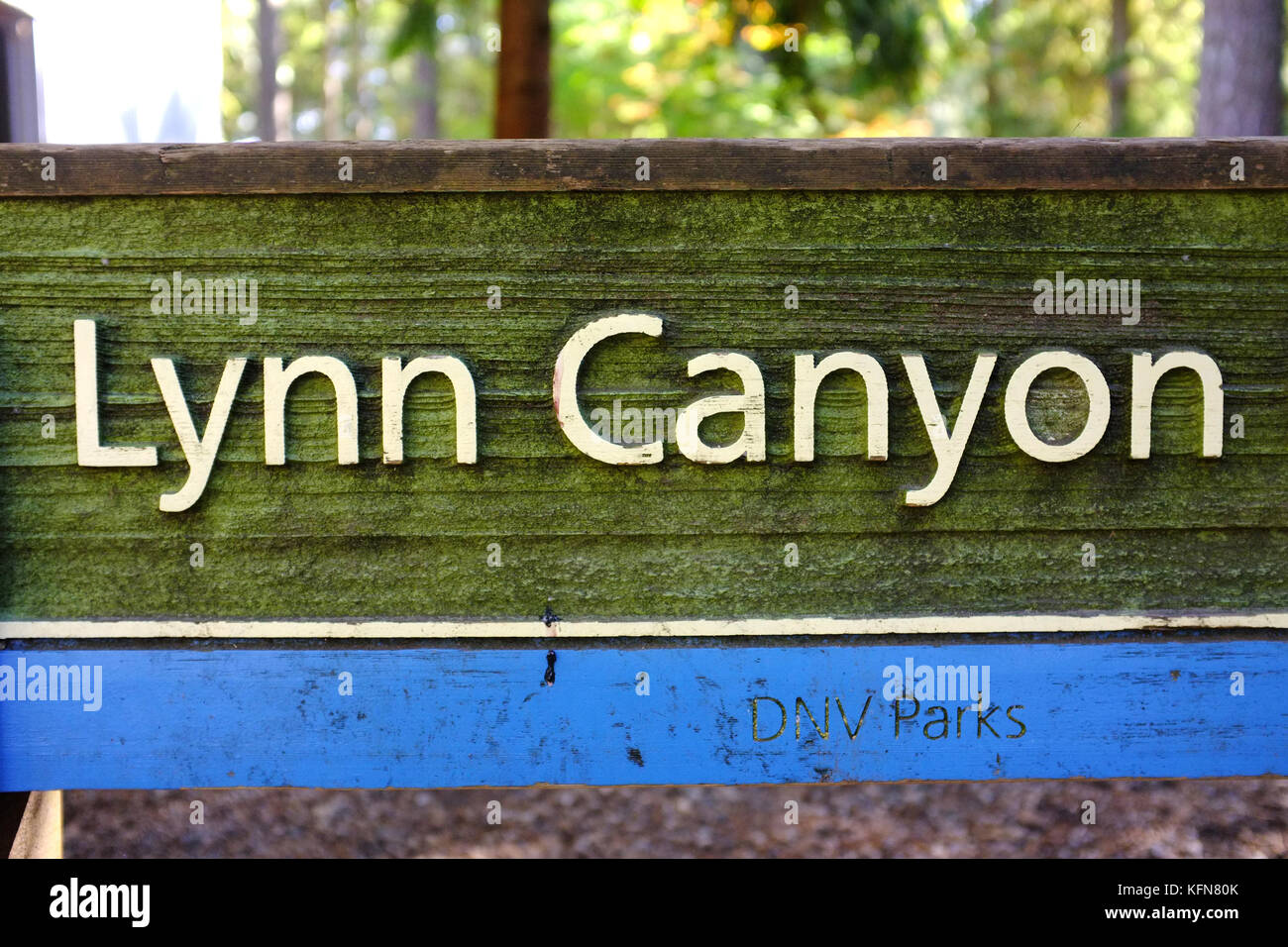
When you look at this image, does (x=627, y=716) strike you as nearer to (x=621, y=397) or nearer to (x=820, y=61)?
(x=621, y=397)

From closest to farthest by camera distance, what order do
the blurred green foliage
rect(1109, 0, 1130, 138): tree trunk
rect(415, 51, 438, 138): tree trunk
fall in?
the blurred green foliage < rect(1109, 0, 1130, 138): tree trunk < rect(415, 51, 438, 138): tree trunk

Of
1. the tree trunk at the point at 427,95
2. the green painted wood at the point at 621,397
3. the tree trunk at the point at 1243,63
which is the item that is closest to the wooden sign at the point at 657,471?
the green painted wood at the point at 621,397

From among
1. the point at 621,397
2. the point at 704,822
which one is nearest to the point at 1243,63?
the point at 704,822

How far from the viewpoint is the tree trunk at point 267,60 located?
19.0 metres

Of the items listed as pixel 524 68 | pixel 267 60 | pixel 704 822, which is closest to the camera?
pixel 704 822

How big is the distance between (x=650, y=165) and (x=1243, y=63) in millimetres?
4163

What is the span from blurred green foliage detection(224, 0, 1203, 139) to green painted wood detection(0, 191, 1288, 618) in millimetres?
1843

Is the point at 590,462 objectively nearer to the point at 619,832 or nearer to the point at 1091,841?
the point at 619,832

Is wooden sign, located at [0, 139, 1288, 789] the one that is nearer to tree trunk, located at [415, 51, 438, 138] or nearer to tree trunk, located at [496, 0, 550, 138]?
tree trunk, located at [496, 0, 550, 138]

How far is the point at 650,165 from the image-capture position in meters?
1.69

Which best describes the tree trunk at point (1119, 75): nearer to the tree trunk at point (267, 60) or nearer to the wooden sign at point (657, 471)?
the wooden sign at point (657, 471)

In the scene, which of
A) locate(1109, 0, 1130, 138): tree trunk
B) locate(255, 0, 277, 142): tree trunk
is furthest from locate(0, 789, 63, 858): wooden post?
locate(255, 0, 277, 142): tree trunk

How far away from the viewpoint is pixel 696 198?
1716mm

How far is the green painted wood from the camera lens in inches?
67.2
